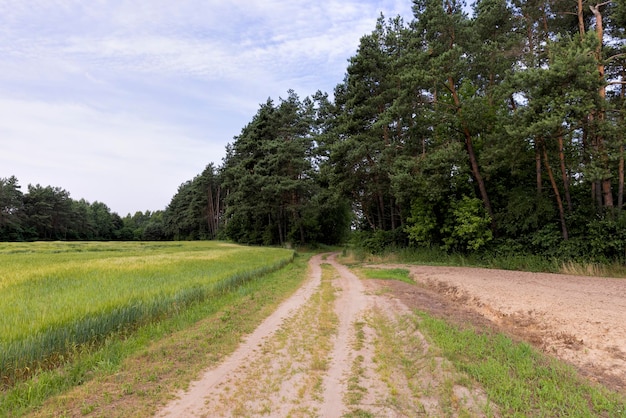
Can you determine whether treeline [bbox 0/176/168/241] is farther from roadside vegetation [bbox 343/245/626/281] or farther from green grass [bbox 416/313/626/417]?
green grass [bbox 416/313/626/417]

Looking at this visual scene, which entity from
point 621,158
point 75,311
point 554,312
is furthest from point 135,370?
point 621,158

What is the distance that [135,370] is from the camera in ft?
15.4

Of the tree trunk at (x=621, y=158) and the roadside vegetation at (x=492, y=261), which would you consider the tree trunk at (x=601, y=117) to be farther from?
the roadside vegetation at (x=492, y=261)

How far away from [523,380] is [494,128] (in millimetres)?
19386

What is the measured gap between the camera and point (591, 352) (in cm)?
536

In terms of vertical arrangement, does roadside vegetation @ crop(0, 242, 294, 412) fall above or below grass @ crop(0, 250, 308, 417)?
above

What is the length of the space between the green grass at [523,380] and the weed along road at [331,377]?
0.78 ft

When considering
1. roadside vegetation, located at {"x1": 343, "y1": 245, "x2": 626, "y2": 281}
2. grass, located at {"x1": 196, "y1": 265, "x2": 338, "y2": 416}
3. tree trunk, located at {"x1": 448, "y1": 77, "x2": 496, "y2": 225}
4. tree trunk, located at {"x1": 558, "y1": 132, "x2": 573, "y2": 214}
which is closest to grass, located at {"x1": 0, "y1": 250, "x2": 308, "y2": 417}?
grass, located at {"x1": 196, "y1": 265, "x2": 338, "y2": 416}

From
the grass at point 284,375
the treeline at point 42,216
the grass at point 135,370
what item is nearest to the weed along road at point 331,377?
the grass at point 284,375

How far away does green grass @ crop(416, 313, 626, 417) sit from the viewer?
3.57m

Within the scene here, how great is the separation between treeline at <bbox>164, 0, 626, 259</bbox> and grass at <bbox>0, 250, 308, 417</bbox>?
1514cm

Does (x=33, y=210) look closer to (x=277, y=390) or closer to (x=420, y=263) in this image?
(x=420, y=263)

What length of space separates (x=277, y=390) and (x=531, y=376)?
345 centimetres

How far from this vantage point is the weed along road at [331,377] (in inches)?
148
